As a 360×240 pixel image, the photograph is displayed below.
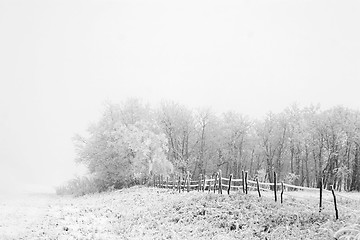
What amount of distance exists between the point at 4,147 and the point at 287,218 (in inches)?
4656

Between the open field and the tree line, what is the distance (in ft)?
69.4

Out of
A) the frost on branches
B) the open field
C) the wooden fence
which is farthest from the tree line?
the open field

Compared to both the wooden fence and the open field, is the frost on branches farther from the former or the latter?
the open field

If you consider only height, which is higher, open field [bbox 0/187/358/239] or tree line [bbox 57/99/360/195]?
tree line [bbox 57/99/360/195]

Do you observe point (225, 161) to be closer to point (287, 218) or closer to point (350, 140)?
point (350, 140)

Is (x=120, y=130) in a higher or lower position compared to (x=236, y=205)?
higher

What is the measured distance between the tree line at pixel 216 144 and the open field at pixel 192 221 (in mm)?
21146

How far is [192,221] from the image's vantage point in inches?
768

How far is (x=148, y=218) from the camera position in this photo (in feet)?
71.1

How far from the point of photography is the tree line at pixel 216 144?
1809 inches

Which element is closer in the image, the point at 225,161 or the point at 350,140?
the point at 350,140

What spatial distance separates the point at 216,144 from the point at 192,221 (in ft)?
129

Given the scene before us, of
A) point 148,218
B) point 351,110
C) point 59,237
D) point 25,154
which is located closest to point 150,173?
point 148,218

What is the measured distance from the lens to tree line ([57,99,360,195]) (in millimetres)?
45938
